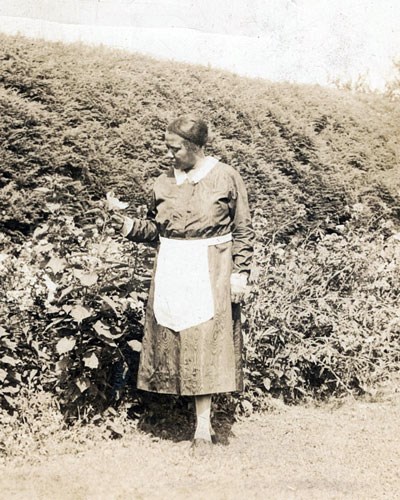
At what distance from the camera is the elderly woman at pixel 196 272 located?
13.2ft

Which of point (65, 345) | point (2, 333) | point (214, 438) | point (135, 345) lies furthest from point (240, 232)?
point (2, 333)

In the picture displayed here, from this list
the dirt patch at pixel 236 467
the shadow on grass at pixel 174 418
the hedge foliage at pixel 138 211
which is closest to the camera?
the dirt patch at pixel 236 467

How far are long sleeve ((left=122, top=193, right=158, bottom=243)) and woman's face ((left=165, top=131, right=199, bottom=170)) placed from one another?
0.32 m

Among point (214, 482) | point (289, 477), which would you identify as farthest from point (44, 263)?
point (289, 477)

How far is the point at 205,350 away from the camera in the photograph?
4.04 metres

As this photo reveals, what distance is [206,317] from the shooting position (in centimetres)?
403

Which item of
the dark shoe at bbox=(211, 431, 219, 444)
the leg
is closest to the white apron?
the leg

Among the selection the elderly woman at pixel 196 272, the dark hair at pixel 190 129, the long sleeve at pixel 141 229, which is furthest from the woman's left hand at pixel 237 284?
the dark hair at pixel 190 129

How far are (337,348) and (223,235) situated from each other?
6.04 ft

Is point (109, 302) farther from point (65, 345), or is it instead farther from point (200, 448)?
point (200, 448)

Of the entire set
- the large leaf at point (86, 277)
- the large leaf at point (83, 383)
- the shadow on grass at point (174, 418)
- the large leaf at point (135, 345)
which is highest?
the large leaf at point (86, 277)

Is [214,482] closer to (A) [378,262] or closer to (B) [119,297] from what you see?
(B) [119,297]

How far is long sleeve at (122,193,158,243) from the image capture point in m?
4.14

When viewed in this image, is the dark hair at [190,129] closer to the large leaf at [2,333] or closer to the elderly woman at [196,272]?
the elderly woman at [196,272]
